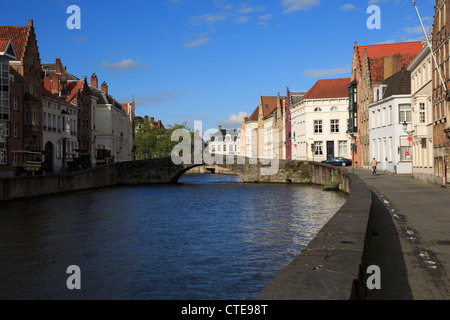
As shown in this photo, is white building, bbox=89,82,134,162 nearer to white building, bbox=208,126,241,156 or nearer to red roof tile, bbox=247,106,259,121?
red roof tile, bbox=247,106,259,121

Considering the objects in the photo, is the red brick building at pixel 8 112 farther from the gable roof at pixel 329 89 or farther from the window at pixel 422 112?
the gable roof at pixel 329 89

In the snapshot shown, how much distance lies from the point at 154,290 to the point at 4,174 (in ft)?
123

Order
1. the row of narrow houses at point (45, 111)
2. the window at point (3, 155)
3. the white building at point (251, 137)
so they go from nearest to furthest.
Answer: the window at point (3, 155)
the row of narrow houses at point (45, 111)
the white building at point (251, 137)

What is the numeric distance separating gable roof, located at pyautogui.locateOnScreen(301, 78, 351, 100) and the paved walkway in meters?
61.0

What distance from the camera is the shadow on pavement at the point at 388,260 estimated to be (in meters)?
7.28

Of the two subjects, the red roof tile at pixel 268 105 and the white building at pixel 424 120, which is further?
the red roof tile at pixel 268 105

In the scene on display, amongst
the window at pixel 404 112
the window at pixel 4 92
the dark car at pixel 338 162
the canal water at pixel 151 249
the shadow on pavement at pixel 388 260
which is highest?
the window at pixel 4 92

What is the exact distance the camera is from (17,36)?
171ft

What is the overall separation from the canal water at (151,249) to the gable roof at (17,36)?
26.3m

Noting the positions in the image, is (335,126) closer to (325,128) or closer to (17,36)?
(325,128)

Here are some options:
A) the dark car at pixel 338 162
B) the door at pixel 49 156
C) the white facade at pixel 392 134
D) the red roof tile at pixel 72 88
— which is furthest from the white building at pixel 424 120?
the red roof tile at pixel 72 88

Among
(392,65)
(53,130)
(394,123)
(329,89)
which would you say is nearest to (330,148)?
(329,89)

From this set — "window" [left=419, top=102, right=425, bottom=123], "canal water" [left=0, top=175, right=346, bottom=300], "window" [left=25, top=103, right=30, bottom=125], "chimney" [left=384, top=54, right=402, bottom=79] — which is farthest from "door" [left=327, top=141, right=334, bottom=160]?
"canal water" [left=0, top=175, right=346, bottom=300]
